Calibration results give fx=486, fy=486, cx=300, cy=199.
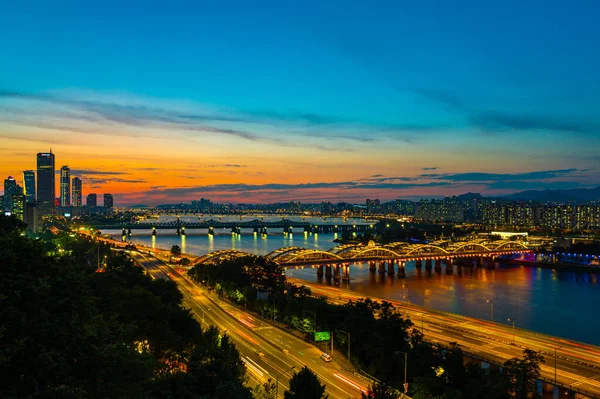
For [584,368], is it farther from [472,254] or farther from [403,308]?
[472,254]

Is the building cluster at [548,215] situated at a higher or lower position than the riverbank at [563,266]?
higher

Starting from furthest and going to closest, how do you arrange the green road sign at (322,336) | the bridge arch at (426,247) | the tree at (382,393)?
the bridge arch at (426,247) < the green road sign at (322,336) < the tree at (382,393)

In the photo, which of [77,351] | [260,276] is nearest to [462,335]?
[260,276]

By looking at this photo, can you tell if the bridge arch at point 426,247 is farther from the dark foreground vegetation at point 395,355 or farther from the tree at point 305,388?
the tree at point 305,388

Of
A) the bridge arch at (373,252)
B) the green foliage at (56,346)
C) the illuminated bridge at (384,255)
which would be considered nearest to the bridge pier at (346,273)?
the illuminated bridge at (384,255)

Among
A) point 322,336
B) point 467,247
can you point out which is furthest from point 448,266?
point 322,336

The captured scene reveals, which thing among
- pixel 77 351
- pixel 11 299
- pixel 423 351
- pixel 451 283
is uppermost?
pixel 11 299

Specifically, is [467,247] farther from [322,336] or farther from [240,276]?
[322,336]
